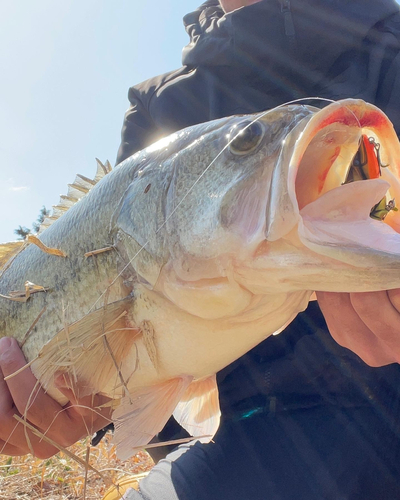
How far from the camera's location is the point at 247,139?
4.12 ft

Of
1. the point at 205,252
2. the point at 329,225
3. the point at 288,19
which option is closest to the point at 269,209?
the point at 329,225

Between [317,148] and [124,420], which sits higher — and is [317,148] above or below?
above

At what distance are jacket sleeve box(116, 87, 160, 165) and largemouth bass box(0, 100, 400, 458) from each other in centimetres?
126

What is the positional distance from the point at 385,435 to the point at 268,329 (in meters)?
1.10

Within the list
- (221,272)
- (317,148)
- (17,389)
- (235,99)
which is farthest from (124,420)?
(235,99)

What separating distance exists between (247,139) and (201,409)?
4.07 feet

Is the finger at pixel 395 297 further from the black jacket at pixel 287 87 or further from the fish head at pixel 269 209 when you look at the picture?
the black jacket at pixel 287 87

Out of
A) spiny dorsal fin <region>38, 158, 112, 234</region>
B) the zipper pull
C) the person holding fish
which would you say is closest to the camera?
the person holding fish

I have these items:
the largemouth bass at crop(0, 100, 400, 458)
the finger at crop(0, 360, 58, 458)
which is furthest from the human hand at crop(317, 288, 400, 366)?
the finger at crop(0, 360, 58, 458)

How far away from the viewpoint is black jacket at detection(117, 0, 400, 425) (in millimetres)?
2156

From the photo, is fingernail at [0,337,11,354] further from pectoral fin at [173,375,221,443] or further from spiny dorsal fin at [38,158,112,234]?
pectoral fin at [173,375,221,443]

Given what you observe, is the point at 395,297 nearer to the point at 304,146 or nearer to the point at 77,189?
the point at 304,146

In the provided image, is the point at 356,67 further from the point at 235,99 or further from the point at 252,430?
the point at 252,430

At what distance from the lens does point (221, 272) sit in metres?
1.27
